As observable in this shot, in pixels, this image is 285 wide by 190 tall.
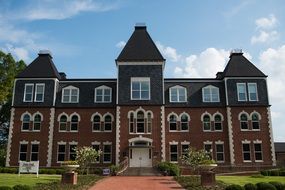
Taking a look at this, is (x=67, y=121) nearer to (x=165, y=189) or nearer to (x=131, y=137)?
(x=131, y=137)

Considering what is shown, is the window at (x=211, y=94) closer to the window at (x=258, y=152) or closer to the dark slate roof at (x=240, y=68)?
the dark slate roof at (x=240, y=68)

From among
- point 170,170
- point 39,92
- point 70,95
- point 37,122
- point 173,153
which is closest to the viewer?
point 170,170

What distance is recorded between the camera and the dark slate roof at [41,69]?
40.5 metres

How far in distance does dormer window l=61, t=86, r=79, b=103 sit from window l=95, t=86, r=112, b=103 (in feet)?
7.93

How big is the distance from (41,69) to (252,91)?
25396 millimetres

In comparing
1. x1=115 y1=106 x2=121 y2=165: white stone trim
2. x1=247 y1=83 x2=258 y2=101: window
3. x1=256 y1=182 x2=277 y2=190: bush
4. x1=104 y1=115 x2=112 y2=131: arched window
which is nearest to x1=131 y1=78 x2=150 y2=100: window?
x1=115 y1=106 x2=121 y2=165: white stone trim

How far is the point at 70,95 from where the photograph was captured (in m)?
40.8

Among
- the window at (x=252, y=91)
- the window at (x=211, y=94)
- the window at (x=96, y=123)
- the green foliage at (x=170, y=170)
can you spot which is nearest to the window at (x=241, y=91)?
the window at (x=252, y=91)

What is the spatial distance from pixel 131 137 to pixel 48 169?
926 centimetres

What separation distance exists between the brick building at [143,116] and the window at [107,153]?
11 centimetres

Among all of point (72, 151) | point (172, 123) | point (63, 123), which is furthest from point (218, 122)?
point (63, 123)

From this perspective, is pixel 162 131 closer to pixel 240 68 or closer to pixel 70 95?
pixel 70 95

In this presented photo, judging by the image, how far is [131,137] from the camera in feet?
122

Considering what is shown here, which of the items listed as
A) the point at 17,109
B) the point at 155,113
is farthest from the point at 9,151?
the point at 155,113
